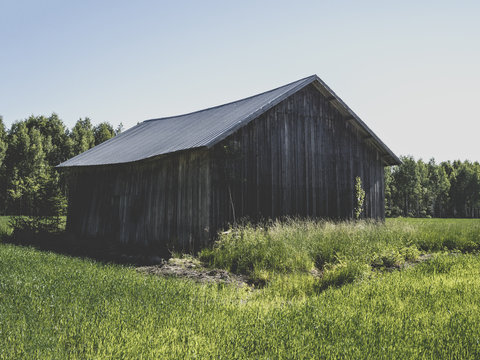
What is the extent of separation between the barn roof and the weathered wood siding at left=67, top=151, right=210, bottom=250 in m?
0.60

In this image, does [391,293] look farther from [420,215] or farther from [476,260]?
[420,215]

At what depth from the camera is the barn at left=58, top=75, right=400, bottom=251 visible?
12867 mm

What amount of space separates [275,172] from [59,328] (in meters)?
10.5

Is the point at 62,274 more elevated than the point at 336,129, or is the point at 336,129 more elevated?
the point at 336,129

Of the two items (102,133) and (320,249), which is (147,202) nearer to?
(320,249)

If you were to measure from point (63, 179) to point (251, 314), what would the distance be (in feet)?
163

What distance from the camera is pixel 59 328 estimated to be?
4504 mm

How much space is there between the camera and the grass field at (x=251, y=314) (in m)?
4.09

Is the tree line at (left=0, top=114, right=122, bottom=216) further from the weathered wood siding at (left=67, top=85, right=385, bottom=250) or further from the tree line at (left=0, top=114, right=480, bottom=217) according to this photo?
the weathered wood siding at (left=67, top=85, right=385, bottom=250)

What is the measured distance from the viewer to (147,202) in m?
15.0

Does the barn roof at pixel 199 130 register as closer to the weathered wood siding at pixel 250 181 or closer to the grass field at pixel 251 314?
the weathered wood siding at pixel 250 181

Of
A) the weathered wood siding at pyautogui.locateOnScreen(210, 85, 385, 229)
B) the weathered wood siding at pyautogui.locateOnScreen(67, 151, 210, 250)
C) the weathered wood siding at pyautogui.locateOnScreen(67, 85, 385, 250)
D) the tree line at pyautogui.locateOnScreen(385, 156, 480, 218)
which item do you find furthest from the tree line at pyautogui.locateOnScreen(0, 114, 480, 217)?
the weathered wood siding at pyautogui.locateOnScreen(210, 85, 385, 229)

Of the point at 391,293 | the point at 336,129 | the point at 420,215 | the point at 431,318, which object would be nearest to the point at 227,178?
the point at 336,129

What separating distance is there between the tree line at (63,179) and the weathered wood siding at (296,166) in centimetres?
977
